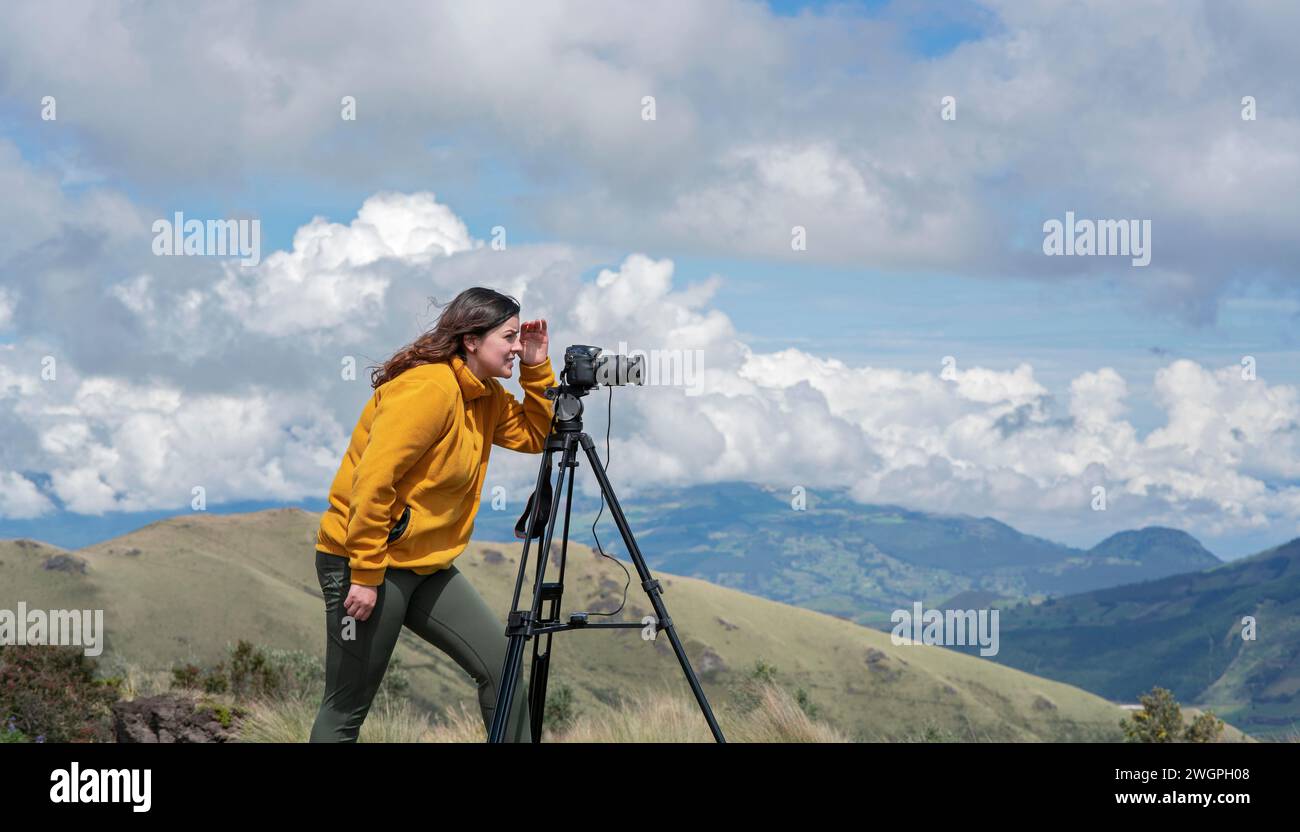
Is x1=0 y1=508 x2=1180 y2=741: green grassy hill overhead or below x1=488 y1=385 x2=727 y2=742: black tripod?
below

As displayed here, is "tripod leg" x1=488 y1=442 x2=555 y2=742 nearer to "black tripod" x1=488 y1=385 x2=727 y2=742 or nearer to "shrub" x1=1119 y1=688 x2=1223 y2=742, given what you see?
"black tripod" x1=488 y1=385 x2=727 y2=742

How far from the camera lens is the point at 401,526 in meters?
4.55

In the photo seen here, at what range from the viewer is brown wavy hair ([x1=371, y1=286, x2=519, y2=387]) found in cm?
474

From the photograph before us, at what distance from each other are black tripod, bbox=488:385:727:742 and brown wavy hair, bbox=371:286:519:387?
428 millimetres

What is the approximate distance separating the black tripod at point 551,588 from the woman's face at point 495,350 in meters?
0.27

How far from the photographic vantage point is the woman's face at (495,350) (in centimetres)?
478

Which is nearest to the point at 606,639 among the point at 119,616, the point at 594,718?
the point at 119,616

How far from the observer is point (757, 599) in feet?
307

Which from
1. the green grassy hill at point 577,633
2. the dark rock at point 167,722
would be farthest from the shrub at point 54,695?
the green grassy hill at point 577,633

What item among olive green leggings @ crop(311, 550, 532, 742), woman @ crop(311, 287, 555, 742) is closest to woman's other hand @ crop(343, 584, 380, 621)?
woman @ crop(311, 287, 555, 742)

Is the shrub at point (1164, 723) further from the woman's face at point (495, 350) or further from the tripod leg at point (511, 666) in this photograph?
the woman's face at point (495, 350)

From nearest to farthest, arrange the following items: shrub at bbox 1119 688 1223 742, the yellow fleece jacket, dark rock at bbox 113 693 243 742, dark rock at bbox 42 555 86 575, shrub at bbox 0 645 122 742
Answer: the yellow fleece jacket, dark rock at bbox 113 693 243 742, shrub at bbox 0 645 122 742, shrub at bbox 1119 688 1223 742, dark rock at bbox 42 555 86 575
